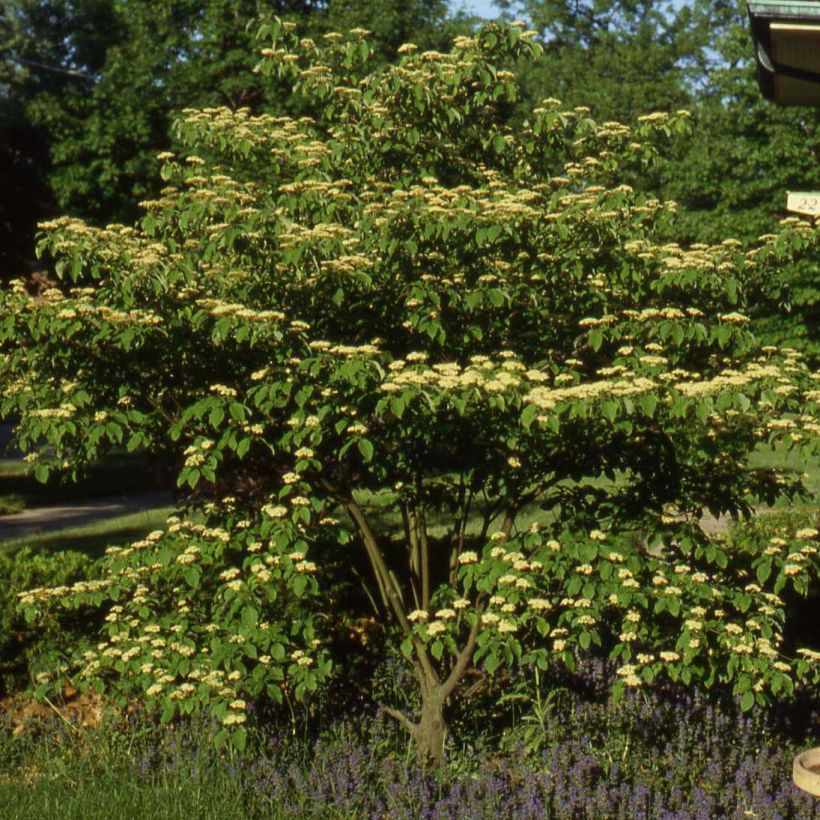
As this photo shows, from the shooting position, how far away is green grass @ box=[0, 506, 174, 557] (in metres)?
13.6

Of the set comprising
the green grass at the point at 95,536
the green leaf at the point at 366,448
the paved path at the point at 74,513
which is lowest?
the green grass at the point at 95,536

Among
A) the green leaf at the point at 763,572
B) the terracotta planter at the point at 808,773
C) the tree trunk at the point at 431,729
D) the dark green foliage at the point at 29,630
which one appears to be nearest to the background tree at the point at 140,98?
the dark green foliage at the point at 29,630

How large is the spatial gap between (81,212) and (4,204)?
2039 millimetres

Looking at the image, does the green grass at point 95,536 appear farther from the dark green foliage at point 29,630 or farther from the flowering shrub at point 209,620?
the flowering shrub at point 209,620

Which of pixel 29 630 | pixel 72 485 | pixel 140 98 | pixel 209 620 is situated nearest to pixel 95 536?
pixel 72 485

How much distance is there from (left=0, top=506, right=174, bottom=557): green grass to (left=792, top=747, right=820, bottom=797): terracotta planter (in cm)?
972

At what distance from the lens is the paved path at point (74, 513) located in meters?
15.5

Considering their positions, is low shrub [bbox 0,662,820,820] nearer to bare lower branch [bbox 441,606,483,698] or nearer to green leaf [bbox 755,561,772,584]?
bare lower branch [bbox 441,606,483,698]

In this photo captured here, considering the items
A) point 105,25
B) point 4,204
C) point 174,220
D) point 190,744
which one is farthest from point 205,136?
point 105,25

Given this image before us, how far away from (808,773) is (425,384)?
2.00 m

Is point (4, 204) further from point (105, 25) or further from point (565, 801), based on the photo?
point (565, 801)

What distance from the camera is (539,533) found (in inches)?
217

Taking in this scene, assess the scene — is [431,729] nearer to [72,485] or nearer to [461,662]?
[461,662]

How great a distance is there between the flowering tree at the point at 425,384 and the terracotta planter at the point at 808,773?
2.77 ft
